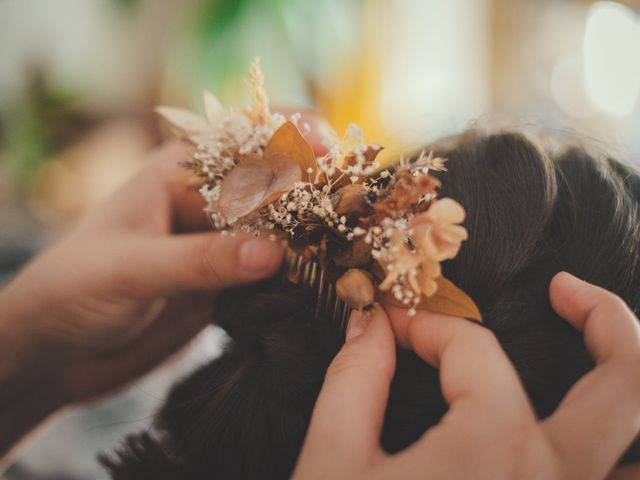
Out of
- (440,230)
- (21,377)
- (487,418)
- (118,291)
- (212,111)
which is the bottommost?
(21,377)

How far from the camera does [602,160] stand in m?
A: 0.85

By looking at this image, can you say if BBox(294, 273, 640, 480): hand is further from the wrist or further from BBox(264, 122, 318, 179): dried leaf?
the wrist

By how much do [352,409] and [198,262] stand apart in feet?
1.54

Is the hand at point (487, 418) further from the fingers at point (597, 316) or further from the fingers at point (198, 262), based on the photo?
the fingers at point (198, 262)

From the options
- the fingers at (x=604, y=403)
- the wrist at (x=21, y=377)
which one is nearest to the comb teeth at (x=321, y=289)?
the fingers at (x=604, y=403)

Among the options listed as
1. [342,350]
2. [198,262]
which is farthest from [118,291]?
[342,350]

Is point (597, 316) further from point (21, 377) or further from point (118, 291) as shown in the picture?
point (21, 377)

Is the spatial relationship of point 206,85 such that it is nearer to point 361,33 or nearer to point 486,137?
point 361,33

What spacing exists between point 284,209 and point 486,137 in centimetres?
38

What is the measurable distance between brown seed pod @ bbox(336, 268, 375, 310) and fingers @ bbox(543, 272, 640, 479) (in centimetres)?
25

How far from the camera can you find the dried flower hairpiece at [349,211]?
62 centimetres

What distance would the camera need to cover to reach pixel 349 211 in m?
0.70

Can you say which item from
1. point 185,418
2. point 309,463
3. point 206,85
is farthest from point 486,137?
point 206,85

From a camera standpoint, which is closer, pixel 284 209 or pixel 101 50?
pixel 284 209
